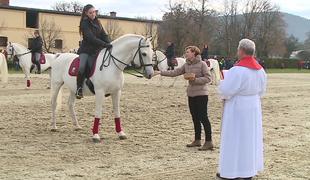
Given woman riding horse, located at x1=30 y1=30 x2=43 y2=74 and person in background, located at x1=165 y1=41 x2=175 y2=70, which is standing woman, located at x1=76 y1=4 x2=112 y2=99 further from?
person in background, located at x1=165 y1=41 x2=175 y2=70

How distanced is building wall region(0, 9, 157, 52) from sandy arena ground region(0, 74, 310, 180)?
52.9 meters

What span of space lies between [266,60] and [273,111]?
6381cm

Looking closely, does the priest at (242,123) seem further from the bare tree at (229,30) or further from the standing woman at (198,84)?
the bare tree at (229,30)

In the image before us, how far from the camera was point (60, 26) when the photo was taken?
231 feet

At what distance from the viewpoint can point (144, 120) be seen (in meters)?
13.2

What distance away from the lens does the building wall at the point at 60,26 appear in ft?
218

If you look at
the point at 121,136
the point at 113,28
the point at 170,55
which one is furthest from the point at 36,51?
the point at 113,28

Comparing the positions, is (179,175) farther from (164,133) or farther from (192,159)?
(164,133)

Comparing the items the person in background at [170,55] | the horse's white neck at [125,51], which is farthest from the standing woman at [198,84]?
the person in background at [170,55]

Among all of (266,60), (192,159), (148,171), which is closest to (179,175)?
(148,171)

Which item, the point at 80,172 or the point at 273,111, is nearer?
the point at 80,172

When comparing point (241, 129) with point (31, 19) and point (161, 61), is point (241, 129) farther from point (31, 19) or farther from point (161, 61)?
point (31, 19)

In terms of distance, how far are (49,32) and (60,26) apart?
5.18m

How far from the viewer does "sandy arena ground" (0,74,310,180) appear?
25.0 feet
